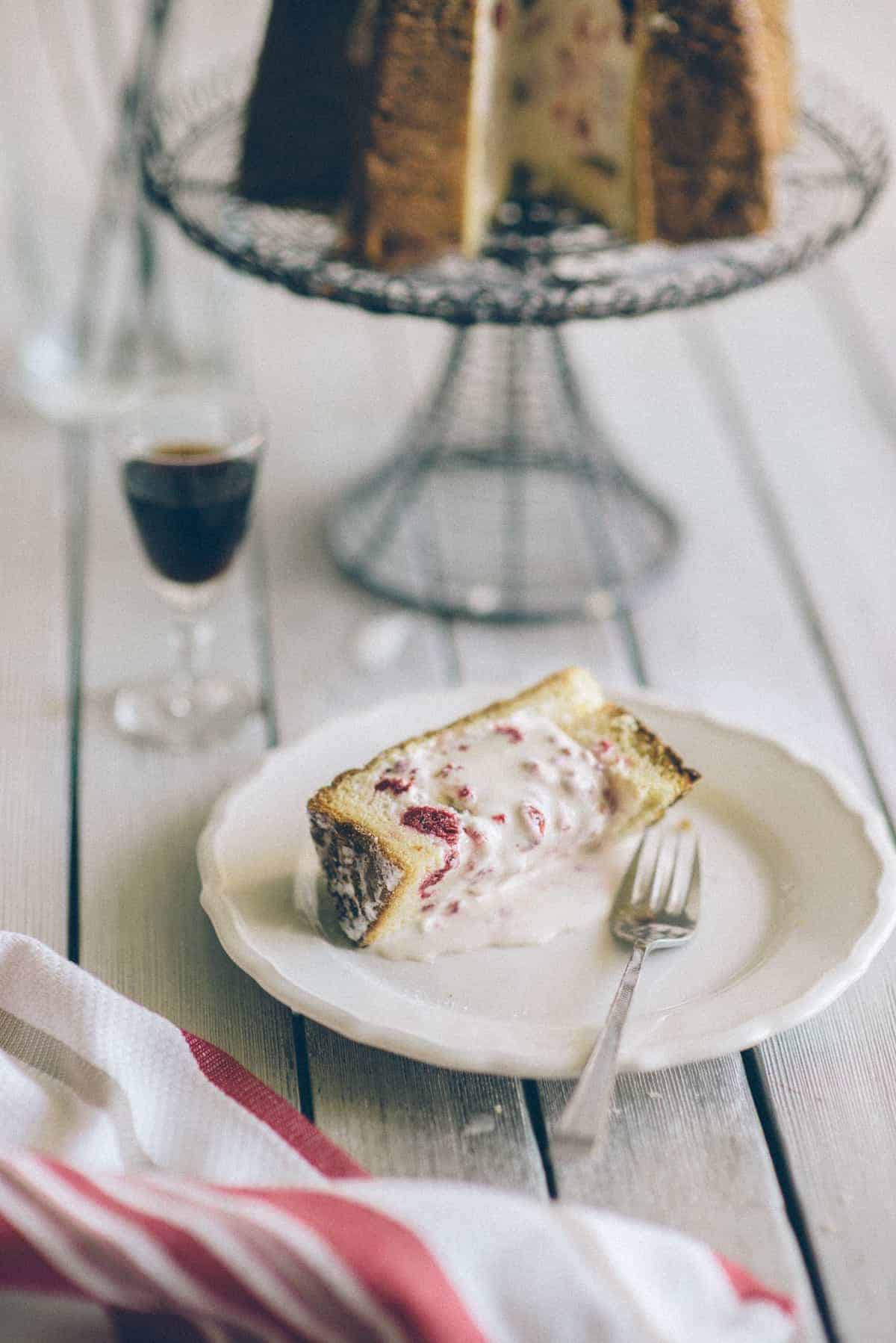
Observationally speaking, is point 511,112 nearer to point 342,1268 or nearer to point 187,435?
point 187,435

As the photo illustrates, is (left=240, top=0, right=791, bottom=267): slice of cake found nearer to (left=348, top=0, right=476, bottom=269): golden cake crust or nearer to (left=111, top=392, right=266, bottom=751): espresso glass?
(left=348, top=0, right=476, bottom=269): golden cake crust

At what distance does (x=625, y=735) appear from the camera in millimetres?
1175

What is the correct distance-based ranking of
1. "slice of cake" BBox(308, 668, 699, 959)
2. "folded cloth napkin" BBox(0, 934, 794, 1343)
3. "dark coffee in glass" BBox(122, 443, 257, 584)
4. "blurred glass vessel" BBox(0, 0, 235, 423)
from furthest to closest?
"blurred glass vessel" BBox(0, 0, 235, 423) < "dark coffee in glass" BBox(122, 443, 257, 584) < "slice of cake" BBox(308, 668, 699, 959) < "folded cloth napkin" BBox(0, 934, 794, 1343)

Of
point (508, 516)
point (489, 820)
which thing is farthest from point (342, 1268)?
point (508, 516)

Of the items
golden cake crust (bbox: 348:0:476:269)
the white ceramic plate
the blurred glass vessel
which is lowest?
the blurred glass vessel

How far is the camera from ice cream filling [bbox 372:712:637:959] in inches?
41.7

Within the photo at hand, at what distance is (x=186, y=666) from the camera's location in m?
1.52

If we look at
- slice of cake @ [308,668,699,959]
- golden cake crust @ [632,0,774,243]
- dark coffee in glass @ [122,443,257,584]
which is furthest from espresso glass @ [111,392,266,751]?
golden cake crust @ [632,0,774,243]

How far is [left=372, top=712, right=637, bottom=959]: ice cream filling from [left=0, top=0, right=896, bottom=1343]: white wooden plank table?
0.12m

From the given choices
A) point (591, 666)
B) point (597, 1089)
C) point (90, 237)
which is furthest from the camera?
point (90, 237)

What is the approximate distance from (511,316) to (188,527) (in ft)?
1.18

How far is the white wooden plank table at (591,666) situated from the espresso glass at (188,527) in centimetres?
3

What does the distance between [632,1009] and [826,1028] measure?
17 centimetres

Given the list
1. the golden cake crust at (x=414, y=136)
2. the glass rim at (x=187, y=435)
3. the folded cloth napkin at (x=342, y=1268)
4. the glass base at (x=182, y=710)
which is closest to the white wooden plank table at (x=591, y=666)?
the glass base at (x=182, y=710)
